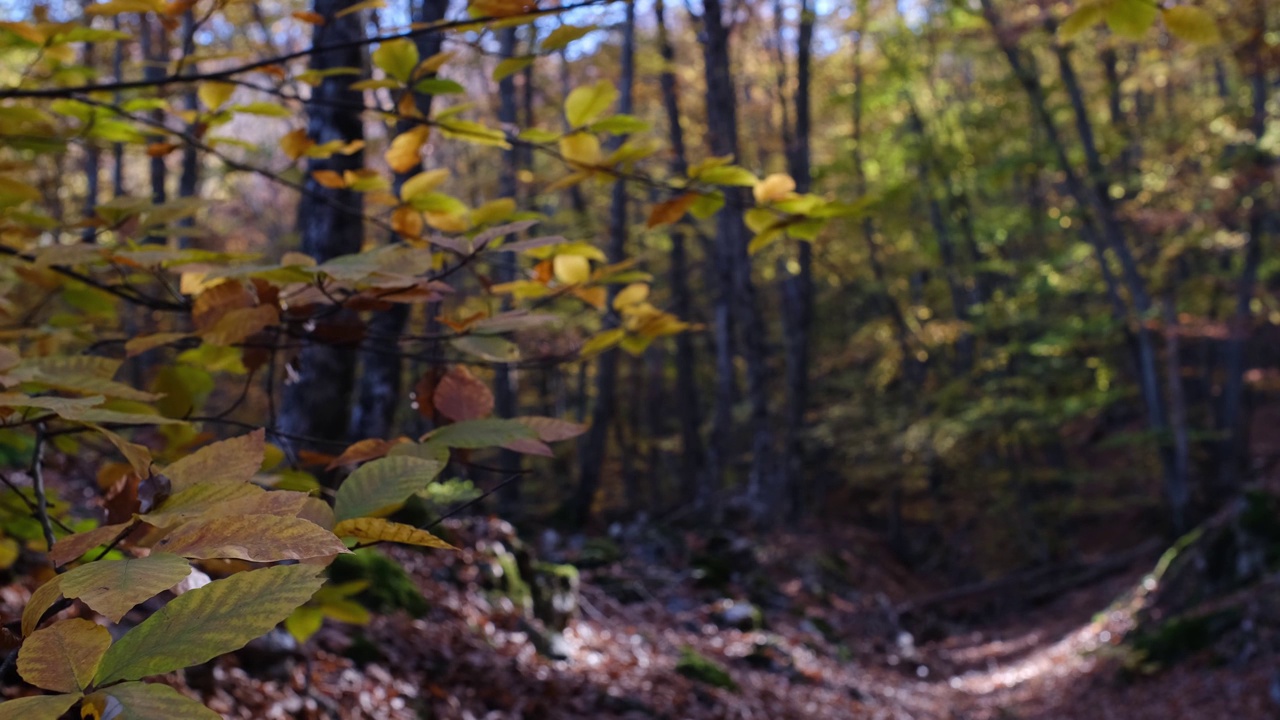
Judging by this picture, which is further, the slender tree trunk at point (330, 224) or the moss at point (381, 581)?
the moss at point (381, 581)

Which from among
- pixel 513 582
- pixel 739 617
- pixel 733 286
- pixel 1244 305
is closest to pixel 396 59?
pixel 513 582

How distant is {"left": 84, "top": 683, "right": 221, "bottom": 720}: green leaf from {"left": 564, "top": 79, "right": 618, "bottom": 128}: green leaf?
1.02 metres

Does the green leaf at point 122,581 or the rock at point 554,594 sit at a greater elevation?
the green leaf at point 122,581

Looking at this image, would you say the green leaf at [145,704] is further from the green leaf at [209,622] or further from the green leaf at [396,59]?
the green leaf at [396,59]

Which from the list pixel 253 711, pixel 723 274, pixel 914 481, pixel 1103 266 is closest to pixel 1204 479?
pixel 1103 266

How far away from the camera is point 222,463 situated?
0.85 metres

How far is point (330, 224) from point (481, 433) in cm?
271

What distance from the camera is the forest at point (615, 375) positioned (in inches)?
43.2

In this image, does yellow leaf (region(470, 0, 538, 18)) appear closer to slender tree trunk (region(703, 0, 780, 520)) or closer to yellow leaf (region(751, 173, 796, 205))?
yellow leaf (region(751, 173, 796, 205))

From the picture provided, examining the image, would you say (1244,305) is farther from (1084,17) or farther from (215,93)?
(215,93)

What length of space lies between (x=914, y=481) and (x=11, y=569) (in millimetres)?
14077

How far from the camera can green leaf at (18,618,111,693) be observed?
0.58 metres

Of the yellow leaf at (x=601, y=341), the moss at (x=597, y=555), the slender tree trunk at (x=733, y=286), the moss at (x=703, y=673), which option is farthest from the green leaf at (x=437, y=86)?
the slender tree trunk at (x=733, y=286)

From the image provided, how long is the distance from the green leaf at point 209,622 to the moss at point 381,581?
13.3ft
